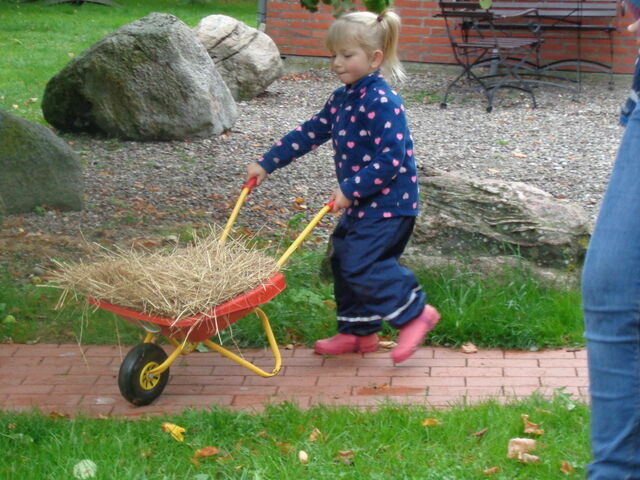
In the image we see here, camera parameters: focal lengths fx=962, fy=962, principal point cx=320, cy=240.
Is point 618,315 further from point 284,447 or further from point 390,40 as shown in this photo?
point 390,40

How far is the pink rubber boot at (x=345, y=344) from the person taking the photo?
470 centimetres

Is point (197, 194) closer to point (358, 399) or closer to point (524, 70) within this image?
point (358, 399)

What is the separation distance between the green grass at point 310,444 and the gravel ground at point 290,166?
242 centimetres

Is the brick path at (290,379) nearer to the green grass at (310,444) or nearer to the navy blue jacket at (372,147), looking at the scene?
the green grass at (310,444)

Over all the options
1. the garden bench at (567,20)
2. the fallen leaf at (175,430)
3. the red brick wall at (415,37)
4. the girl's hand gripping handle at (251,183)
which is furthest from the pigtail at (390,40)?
the red brick wall at (415,37)

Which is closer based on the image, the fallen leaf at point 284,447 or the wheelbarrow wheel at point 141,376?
the fallen leaf at point 284,447

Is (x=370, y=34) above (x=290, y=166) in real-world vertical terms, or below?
above

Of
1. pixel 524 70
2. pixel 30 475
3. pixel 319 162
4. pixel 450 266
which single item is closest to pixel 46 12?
pixel 524 70

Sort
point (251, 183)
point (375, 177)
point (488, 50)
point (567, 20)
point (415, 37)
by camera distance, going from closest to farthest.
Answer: point (375, 177) < point (251, 183) < point (488, 50) < point (567, 20) < point (415, 37)

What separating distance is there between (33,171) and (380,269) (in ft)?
11.4

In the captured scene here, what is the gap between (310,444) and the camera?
3.57 metres

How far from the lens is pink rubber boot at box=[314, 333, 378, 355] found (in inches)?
185

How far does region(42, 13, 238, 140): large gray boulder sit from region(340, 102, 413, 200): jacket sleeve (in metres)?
4.95

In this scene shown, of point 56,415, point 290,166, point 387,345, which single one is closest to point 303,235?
point 387,345
